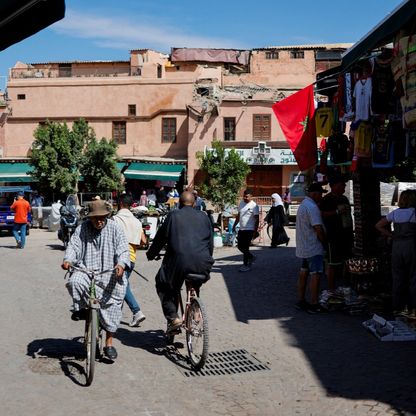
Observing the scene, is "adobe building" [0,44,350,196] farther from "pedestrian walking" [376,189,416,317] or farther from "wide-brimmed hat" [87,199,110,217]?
"wide-brimmed hat" [87,199,110,217]

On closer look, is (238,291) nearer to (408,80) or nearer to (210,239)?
(210,239)

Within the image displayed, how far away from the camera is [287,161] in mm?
36594

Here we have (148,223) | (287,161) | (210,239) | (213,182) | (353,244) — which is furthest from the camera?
(287,161)

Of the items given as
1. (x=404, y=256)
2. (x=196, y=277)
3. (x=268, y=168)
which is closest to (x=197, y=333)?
(x=196, y=277)

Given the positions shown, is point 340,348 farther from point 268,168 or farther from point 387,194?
point 268,168

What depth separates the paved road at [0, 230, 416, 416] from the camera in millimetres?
5148

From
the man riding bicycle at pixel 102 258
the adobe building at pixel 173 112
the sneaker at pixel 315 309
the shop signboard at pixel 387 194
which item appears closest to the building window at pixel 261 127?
the adobe building at pixel 173 112

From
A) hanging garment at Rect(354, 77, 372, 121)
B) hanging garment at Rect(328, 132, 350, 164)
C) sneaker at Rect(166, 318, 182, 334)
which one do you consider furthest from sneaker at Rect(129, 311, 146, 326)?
hanging garment at Rect(328, 132, 350, 164)

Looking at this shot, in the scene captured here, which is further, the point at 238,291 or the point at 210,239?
the point at 238,291

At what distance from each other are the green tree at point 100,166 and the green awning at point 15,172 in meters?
4.31

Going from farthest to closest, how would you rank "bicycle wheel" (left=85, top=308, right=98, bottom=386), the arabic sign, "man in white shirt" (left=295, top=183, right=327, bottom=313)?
1. the arabic sign
2. "man in white shirt" (left=295, top=183, right=327, bottom=313)
3. "bicycle wheel" (left=85, top=308, right=98, bottom=386)

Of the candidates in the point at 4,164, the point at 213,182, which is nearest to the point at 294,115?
the point at 213,182

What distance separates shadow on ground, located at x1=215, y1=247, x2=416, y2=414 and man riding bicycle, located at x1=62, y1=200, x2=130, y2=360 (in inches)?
81.1

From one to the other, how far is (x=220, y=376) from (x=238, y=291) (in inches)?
186
